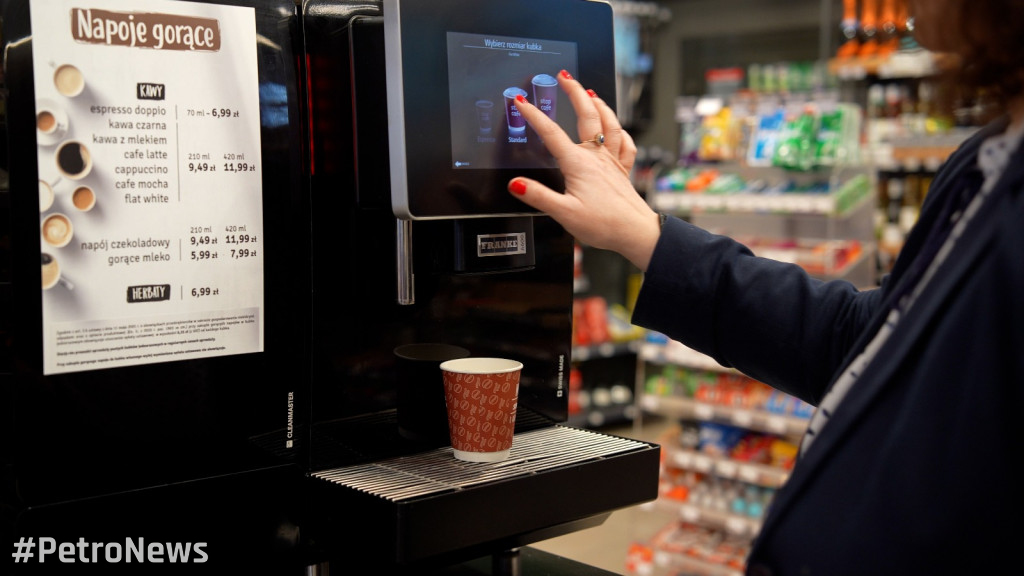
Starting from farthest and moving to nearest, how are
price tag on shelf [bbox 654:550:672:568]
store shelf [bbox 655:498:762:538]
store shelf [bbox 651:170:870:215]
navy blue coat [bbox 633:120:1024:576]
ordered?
1. price tag on shelf [bbox 654:550:672:568]
2. store shelf [bbox 655:498:762:538]
3. store shelf [bbox 651:170:870:215]
4. navy blue coat [bbox 633:120:1024:576]

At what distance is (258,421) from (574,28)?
0.67m

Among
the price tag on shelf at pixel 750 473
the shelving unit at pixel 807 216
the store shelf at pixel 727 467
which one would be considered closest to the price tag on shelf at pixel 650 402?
the store shelf at pixel 727 467

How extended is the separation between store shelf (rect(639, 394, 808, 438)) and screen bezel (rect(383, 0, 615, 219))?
2662mm

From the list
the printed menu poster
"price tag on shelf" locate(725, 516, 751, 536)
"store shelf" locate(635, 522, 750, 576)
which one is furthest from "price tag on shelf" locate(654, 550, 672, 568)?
the printed menu poster

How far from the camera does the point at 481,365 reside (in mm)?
1257

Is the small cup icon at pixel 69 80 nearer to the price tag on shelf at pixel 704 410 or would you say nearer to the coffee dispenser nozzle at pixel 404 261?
the coffee dispenser nozzle at pixel 404 261

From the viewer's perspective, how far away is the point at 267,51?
3.74 ft

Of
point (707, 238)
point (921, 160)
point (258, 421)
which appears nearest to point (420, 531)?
point (258, 421)

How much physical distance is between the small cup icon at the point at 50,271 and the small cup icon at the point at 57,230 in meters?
0.02

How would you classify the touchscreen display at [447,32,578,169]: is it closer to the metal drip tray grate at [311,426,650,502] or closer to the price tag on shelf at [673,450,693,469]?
the metal drip tray grate at [311,426,650,502]

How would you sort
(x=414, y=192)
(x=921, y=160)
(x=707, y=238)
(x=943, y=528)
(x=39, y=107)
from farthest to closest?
1. (x=921, y=160)
2. (x=707, y=238)
3. (x=414, y=192)
4. (x=39, y=107)
5. (x=943, y=528)

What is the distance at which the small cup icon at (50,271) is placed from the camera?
1006 millimetres

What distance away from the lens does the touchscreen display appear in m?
1.14

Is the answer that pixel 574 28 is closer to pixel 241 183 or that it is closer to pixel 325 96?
pixel 325 96
